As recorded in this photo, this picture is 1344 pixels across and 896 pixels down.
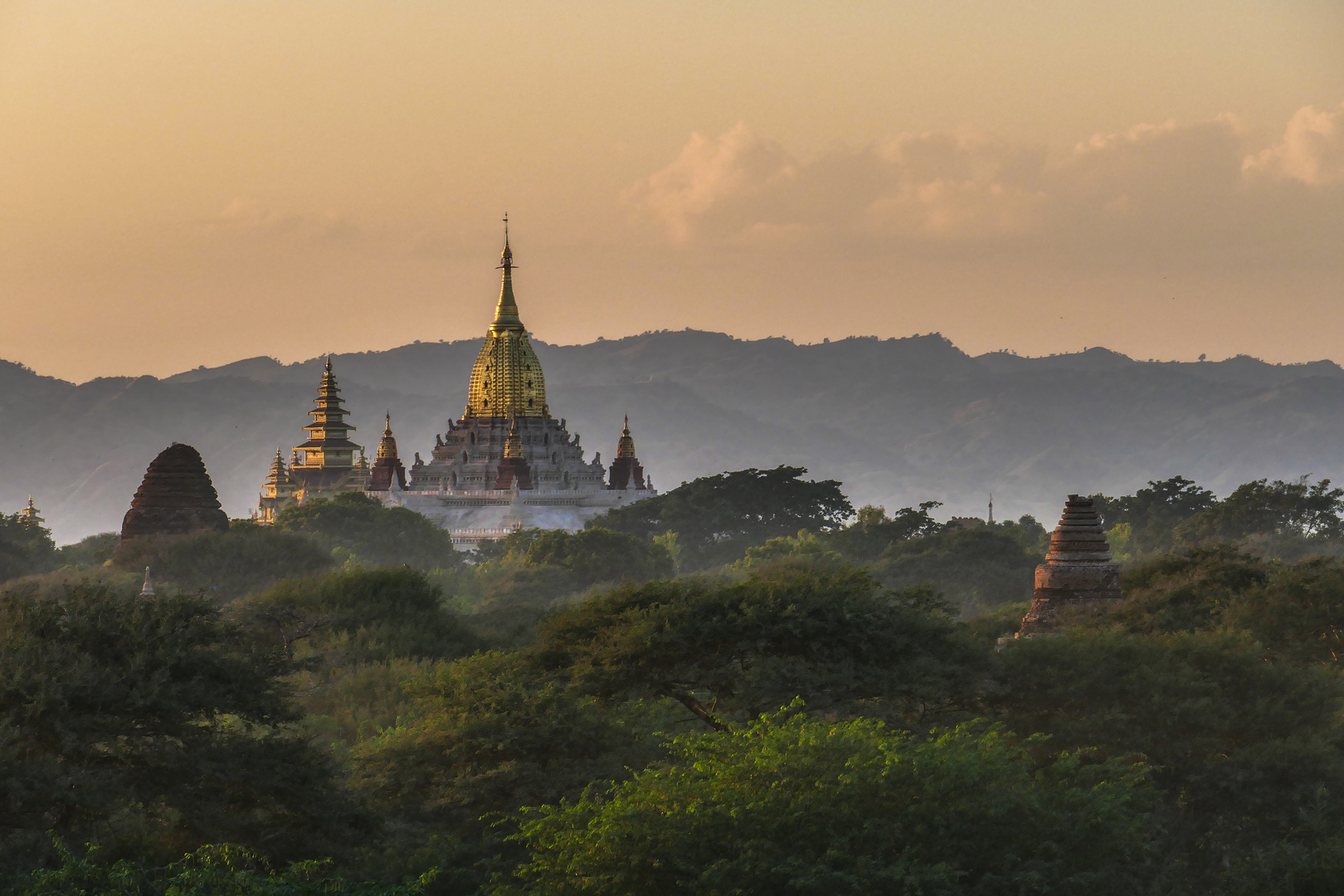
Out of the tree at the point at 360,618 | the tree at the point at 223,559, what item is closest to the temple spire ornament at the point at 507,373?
the tree at the point at 223,559

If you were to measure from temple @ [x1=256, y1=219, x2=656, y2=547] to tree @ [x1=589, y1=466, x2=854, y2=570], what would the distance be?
28.0 ft

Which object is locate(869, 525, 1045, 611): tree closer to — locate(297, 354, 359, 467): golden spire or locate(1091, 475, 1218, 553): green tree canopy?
locate(1091, 475, 1218, 553): green tree canopy

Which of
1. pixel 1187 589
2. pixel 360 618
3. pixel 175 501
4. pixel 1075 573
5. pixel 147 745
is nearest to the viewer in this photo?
pixel 147 745

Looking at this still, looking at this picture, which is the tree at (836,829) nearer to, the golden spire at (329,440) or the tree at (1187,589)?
the tree at (1187,589)

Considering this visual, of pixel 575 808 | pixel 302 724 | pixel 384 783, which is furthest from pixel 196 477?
pixel 575 808

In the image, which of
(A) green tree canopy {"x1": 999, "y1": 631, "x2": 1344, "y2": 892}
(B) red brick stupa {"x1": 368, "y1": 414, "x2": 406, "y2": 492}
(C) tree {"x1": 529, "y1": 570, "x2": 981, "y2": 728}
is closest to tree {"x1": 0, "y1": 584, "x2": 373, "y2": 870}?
(C) tree {"x1": 529, "y1": 570, "x2": 981, "y2": 728}

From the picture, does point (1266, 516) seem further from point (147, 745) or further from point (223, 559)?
point (147, 745)

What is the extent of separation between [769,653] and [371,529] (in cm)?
7585

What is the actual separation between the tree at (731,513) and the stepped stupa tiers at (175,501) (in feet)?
112

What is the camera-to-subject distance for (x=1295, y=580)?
46188 millimetres

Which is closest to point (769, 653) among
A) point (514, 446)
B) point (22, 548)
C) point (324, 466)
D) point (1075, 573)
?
point (1075, 573)

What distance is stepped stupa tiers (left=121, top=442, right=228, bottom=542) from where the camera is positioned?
83.6 metres

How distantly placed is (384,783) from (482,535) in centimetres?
9398

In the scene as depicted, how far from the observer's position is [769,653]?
1367 inches
